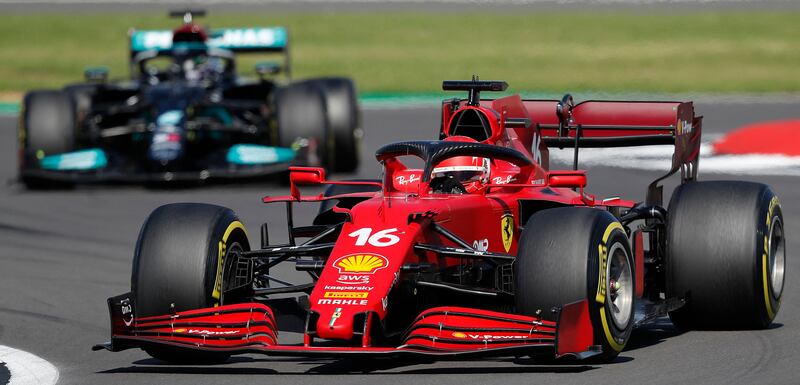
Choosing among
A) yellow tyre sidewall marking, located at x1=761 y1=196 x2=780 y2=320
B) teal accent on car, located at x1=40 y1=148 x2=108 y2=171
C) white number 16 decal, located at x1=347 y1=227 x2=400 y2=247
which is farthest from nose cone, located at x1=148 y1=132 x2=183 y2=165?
white number 16 decal, located at x1=347 y1=227 x2=400 y2=247

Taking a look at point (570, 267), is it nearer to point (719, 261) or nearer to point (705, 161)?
point (719, 261)

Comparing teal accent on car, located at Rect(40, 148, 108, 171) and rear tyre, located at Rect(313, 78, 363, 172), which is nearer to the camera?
teal accent on car, located at Rect(40, 148, 108, 171)

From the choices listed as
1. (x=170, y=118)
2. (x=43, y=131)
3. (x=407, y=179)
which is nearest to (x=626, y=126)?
(x=407, y=179)

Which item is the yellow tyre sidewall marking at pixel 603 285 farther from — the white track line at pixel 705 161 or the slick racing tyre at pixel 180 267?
the white track line at pixel 705 161

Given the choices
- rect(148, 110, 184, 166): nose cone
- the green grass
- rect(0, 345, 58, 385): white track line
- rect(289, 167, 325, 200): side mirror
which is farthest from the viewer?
the green grass

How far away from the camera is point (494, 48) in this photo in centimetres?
4531

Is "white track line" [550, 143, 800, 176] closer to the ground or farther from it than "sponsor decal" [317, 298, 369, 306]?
Result: closer to the ground

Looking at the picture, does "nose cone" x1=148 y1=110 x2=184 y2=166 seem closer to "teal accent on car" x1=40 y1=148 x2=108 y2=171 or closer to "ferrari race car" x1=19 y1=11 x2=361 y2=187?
"ferrari race car" x1=19 y1=11 x2=361 y2=187

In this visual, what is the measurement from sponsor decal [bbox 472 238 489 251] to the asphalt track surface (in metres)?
0.91

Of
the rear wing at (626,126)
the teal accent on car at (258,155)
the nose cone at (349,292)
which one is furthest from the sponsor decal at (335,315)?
the teal accent on car at (258,155)

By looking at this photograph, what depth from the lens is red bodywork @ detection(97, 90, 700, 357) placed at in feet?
28.4

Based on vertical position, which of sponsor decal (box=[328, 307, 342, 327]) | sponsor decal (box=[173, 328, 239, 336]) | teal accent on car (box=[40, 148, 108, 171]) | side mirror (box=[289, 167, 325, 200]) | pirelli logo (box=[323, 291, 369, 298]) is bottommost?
teal accent on car (box=[40, 148, 108, 171])

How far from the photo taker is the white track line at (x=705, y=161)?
20.9 metres

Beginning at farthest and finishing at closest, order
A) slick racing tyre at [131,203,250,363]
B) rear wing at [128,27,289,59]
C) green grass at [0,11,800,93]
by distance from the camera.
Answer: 1. green grass at [0,11,800,93]
2. rear wing at [128,27,289,59]
3. slick racing tyre at [131,203,250,363]
